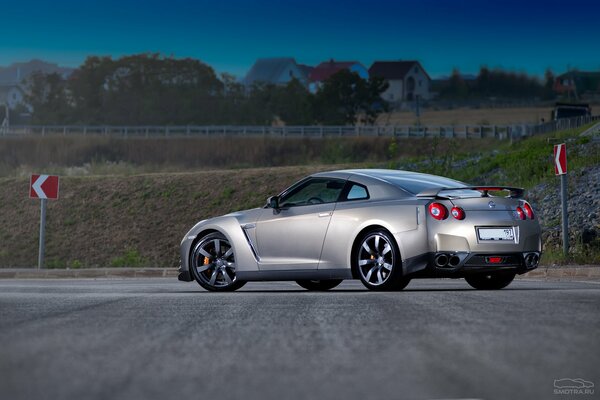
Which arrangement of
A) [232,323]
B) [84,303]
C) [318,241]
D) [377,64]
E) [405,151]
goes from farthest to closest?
[377,64] → [405,151] → [318,241] → [84,303] → [232,323]

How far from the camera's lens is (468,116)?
123375 millimetres

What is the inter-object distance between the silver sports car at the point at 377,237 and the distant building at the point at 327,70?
152184 millimetres

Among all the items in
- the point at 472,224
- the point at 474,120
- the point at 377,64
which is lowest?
the point at 472,224

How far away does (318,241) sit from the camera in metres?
13.6

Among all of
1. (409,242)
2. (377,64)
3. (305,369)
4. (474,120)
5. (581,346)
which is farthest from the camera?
(377,64)

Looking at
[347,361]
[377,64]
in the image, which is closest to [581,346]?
[347,361]

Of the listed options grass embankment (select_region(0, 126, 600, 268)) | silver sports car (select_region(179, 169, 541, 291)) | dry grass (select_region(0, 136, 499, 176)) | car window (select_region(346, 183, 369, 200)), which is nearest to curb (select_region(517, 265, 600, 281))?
silver sports car (select_region(179, 169, 541, 291))

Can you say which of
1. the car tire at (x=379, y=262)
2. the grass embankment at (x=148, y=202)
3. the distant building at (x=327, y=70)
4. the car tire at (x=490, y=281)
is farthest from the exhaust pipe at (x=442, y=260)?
the distant building at (x=327, y=70)

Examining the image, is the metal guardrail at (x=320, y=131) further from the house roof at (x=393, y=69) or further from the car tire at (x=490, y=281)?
the house roof at (x=393, y=69)

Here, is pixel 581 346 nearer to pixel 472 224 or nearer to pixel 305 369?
pixel 305 369

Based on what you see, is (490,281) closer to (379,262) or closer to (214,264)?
(379,262)

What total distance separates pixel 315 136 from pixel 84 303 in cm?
6633

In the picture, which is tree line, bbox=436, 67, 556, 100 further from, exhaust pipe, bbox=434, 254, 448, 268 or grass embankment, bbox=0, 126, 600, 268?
exhaust pipe, bbox=434, 254, 448, 268

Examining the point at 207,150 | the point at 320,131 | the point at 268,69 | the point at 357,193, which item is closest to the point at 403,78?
the point at 268,69
